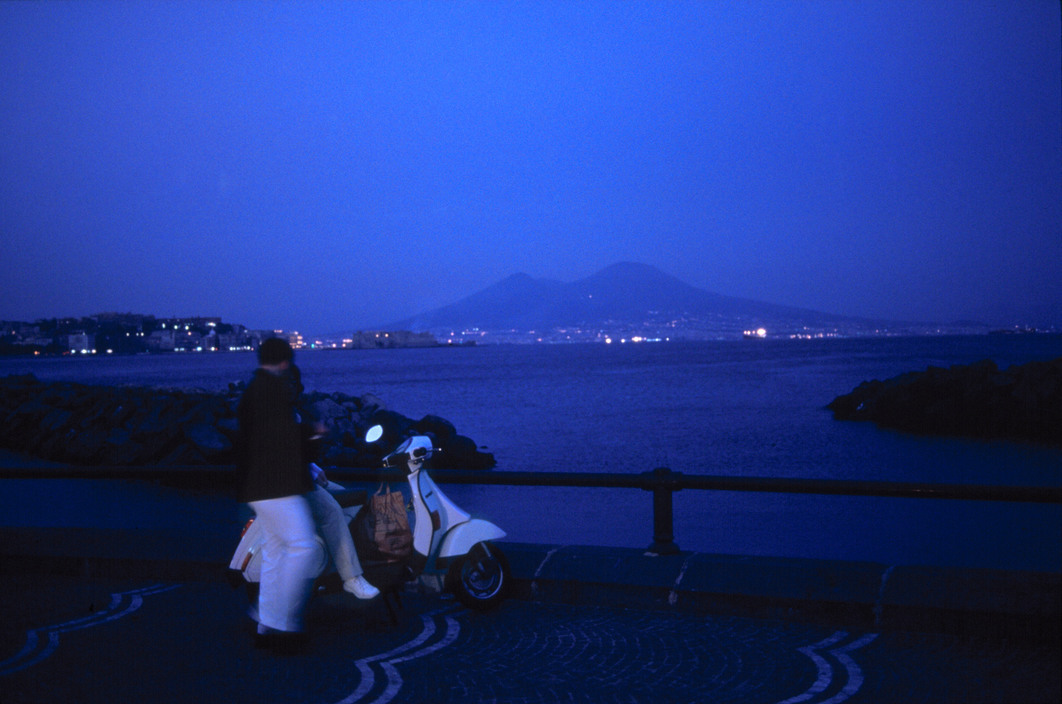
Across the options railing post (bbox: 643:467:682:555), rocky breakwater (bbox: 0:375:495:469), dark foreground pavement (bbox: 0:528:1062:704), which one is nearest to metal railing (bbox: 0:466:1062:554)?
railing post (bbox: 643:467:682:555)

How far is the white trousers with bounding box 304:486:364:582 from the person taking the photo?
6.02 m

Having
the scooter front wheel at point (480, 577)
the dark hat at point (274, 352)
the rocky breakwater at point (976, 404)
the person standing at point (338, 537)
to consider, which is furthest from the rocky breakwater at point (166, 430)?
the rocky breakwater at point (976, 404)

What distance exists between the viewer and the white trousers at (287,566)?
5.54 meters

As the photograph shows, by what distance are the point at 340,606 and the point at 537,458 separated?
28864 mm

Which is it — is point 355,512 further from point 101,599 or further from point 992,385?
point 992,385

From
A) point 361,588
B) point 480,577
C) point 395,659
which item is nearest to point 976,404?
point 480,577

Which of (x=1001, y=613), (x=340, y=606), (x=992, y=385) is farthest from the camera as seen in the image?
(x=992, y=385)

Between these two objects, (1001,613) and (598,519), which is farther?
(598,519)

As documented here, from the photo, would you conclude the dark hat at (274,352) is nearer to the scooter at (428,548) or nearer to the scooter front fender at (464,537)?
the scooter at (428,548)

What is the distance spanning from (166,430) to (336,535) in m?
22.8

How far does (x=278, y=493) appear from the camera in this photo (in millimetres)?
5520

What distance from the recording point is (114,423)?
105ft

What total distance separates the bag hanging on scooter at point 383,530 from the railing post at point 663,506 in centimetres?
176

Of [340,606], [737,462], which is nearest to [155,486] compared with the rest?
[737,462]
